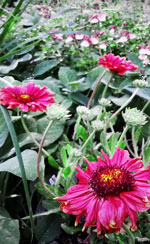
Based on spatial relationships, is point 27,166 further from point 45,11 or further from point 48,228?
point 45,11

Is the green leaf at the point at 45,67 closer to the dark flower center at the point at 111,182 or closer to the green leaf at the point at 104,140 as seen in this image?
the green leaf at the point at 104,140

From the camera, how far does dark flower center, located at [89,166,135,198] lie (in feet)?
1.08

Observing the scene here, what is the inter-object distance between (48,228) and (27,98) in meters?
0.29

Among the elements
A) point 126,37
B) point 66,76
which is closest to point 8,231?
point 66,76

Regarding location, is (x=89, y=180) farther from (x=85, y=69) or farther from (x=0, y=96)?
(x=85, y=69)

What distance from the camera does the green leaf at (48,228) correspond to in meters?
0.54

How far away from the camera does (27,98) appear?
0.46 m

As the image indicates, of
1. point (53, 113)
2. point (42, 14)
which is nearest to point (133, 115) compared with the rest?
point (53, 113)

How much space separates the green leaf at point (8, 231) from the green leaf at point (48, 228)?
93 mm

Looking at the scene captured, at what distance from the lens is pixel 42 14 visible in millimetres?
1612

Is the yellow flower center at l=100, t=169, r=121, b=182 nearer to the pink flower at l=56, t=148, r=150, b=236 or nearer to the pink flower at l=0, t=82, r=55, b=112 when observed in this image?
the pink flower at l=56, t=148, r=150, b=236

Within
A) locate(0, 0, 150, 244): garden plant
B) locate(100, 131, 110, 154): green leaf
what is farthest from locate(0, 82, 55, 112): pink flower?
locate(100, 131, 110, 154): green leaf

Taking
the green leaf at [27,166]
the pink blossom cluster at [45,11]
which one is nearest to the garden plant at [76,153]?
the green leaf at [27,166]

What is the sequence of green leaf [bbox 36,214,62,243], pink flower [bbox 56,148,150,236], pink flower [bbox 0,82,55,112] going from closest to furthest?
pink flower [bbox 56,148,150,236] → pink flower [bbox 0,82,55,112] → green leaf [bbox 36,214,62,243]
